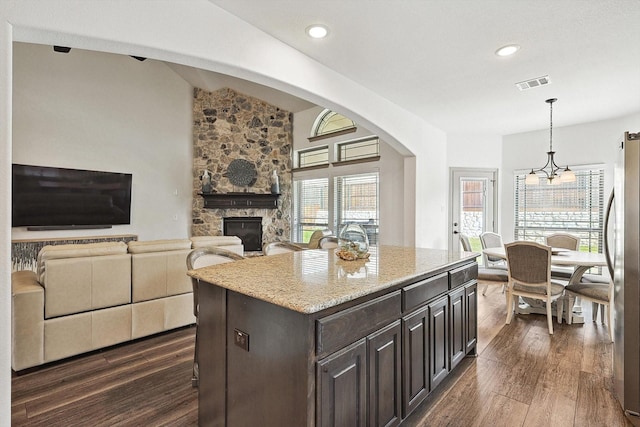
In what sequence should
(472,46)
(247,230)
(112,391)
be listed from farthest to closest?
(247,230) → (472,46) → (112,391)

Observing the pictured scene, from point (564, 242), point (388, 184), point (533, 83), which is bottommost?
point (564, 242)

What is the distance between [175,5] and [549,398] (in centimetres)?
381

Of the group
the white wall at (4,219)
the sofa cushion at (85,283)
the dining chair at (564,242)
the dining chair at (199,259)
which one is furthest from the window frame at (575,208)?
the white wall at (4,219)

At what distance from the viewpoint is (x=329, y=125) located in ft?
23.6

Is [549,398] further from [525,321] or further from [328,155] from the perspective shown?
[328,155]

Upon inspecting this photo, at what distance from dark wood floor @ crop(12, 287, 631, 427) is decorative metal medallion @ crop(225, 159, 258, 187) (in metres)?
4.53

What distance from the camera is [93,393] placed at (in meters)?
2.31

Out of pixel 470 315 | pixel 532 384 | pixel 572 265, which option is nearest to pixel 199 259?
pixel 470 315

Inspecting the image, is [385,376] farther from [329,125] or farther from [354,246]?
[329,125]

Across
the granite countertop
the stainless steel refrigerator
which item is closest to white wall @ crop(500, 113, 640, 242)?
the stainless steel refrigerator

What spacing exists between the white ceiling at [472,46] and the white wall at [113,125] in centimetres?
489

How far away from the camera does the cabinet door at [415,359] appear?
1867mm

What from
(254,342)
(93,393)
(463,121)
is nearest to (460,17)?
(254,342)

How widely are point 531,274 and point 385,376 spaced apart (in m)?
2.72
